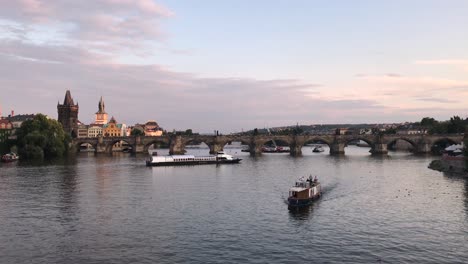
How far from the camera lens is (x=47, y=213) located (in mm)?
47656

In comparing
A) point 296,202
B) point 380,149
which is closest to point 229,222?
point 296,202

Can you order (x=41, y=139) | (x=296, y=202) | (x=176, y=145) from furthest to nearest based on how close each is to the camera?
(x=176, y=145) → (x=41, y=139) → (x=296, y=202)

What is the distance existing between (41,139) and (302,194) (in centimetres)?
Answer: 9625

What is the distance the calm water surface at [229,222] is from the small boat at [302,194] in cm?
100

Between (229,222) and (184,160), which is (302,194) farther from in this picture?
(184,160)

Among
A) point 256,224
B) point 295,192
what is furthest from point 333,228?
point 295,192

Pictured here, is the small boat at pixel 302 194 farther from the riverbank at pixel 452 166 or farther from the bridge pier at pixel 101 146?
the bridge pier at pixel 101 146

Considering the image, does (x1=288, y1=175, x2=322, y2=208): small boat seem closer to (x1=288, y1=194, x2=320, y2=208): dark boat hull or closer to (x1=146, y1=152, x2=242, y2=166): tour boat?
(x1=288, y1=194, x2=320, y2=208): dark boat hull

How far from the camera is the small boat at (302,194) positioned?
51094 millimetres

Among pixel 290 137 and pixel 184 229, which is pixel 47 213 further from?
pixel 290 137

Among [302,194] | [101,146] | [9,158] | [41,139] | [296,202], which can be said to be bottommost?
[296,202]

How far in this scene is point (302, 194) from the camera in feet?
171

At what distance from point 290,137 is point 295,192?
116620mm

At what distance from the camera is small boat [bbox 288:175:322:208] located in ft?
168
